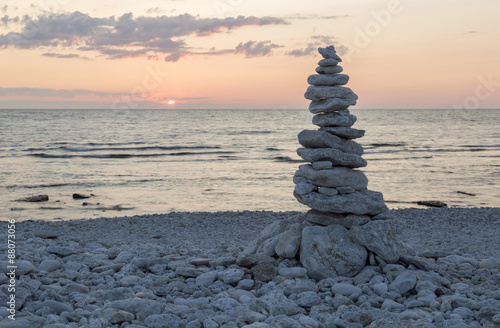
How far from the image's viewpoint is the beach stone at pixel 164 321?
615 centimetres

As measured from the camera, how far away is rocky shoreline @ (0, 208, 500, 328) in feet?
20.6

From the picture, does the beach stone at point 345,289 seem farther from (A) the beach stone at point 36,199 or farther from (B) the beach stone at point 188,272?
(A) the beach stone at point 36,199

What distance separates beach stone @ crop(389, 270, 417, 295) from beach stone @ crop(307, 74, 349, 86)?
340 cm

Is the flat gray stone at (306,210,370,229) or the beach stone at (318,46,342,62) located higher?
the beach stone at (318,46,342,62)

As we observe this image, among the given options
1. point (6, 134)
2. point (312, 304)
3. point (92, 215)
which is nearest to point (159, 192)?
point (92, 215)

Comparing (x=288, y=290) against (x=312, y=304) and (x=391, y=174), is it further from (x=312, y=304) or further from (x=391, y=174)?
(x=391, y=174)

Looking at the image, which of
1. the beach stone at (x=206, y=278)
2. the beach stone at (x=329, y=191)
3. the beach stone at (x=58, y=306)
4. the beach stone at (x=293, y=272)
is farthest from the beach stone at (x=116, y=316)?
the beach stone at (x=329, y=191)

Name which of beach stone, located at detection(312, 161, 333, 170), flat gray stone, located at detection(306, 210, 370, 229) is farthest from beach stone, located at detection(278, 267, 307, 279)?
beach stone, located at detection(312, 161, 333, 170)

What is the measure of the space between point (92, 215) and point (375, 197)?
12.2 meters

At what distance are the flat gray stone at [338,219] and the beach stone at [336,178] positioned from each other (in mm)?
508

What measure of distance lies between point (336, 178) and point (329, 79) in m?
1.72

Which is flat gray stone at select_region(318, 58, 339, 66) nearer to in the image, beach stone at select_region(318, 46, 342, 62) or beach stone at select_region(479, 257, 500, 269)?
beach stone at select_region(318, 46, 342, 62)

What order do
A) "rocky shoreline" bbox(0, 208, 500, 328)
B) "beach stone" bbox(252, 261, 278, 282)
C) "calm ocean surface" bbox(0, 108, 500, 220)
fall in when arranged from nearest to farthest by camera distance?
"rocky shoreline" bbox(0, 208, 500, 328), "beach stone" bbox(252, 261, 278, 282), "calm ocean surface" bbox(0, 108, 500, 220)

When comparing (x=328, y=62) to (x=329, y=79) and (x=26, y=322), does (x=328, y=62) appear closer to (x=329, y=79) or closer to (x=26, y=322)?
(x=329, y=79)
